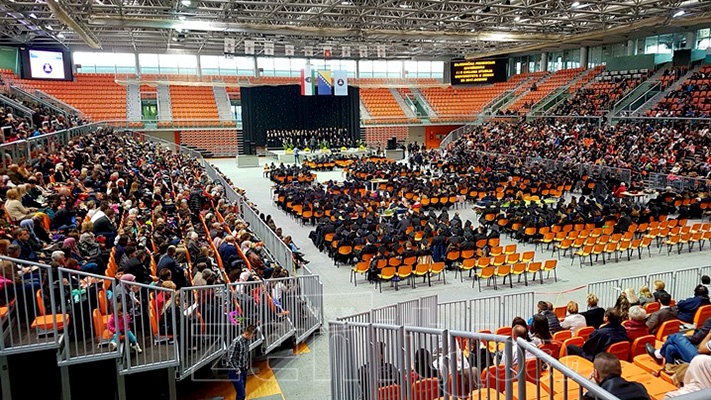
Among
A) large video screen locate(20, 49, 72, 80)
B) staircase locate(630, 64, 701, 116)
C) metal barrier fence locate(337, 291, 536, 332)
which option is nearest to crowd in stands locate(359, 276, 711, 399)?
metal barrier fence locate(337, 291, 536, 332)

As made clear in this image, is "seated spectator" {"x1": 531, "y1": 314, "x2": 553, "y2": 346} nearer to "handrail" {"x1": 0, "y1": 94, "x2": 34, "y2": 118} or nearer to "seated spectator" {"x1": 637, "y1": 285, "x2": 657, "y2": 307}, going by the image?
"seated spectator" {"x1": 637, "y1": 285, "x2": 657, "y2": 307}

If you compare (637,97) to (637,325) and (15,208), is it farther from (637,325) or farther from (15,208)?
(15,208)

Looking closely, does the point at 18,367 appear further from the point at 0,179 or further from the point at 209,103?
the point at 209,103

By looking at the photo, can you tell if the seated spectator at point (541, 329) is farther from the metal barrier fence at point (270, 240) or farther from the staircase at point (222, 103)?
the staircase at point (222, 103)

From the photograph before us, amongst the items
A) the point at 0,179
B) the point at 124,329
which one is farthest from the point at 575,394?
the point at 0,179

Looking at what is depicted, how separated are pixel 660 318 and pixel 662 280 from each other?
4.65m

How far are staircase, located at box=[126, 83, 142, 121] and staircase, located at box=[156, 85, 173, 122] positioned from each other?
4.92ft

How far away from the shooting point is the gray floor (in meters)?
7.87

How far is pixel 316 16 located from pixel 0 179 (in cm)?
2010

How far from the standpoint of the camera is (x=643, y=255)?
1457 cm

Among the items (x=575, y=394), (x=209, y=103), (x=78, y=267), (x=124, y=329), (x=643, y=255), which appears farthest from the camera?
(x=209, y=103)

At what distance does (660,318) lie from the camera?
7.16 meters

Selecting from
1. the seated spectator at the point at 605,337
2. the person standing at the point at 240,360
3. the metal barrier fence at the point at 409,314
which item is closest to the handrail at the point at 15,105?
the person standing at the point at 240,360

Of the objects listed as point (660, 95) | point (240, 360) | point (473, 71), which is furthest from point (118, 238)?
point (473, 71)
